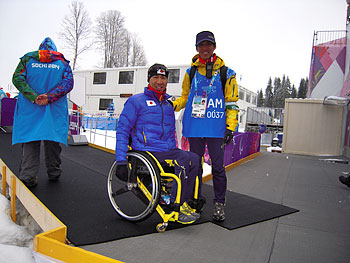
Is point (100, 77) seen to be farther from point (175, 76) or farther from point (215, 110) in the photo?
point (215, 110)

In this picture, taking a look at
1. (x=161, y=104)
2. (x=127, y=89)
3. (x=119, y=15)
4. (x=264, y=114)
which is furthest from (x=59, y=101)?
(x=119, y=15)

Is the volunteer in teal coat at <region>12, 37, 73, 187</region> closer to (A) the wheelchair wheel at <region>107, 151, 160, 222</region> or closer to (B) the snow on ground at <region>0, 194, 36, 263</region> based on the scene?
(B) the snow on ground at <region>0, 194, 36, 263</region>

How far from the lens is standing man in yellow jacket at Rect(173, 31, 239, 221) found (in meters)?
2.62

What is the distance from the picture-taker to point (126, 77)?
66.0 ft

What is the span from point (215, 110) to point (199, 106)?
0.51ft

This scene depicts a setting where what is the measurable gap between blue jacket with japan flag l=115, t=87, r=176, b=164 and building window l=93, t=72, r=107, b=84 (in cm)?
1966

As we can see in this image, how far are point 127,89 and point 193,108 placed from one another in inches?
703

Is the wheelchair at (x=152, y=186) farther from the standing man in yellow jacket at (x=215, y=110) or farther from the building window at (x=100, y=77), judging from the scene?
the building window at (x=100, y=77)

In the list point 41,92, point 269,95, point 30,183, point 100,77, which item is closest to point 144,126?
point 41,92

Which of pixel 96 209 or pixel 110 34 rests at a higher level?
pixel 110 34

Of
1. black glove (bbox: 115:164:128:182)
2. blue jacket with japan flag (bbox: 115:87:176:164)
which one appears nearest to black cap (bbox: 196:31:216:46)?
blue jacket with japan flag (bbox: 115:87:176:164)

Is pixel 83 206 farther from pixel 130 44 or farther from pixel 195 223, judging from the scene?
pixel 130 44

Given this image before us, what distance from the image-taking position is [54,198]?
288 cm

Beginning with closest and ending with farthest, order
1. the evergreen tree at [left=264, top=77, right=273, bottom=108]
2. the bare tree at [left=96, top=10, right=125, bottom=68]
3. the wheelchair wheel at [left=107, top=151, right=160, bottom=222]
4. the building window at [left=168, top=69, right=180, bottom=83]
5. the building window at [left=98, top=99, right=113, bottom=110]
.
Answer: the wheelchair wheel at [left=107, top=151, right=160, bottom=222] < the building window at [left=168, top=69, right=180, bottom=83] < the building window at [left=98, top=99, right=113, bottom=110] < the bare tree at [left=96, top=10, right=125, bottom=68] < the evergreen tree at [left=264, top=77, right=273, bottom=108]
